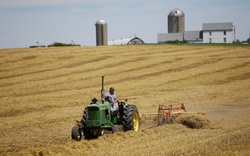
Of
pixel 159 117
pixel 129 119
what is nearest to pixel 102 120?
pixel 129 119

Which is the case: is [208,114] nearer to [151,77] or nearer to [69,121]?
[69,121]

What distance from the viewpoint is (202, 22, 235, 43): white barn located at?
104 metres

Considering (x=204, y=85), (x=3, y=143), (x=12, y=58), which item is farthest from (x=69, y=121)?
(x=12, y=58)

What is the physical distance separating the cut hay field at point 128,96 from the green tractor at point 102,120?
0.61 meters

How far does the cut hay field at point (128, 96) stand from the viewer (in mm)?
14148

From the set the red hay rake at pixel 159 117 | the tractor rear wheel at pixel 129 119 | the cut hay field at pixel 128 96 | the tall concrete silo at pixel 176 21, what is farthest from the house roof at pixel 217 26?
the tractor rear wheel at pixel 129 119

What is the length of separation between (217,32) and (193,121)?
289 ft

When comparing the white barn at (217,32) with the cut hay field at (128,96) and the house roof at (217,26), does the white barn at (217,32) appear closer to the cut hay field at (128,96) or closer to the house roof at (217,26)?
the house roof at (217,26)

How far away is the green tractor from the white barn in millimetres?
88383

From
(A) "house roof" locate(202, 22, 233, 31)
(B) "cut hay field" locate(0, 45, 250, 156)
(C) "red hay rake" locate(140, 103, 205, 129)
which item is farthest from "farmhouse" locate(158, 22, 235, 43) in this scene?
(C) "red hay rake" locate(140, 103, 205, 129)

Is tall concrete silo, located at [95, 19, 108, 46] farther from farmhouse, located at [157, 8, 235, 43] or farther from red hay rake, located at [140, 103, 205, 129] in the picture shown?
red hay rake, located at [140, 103, 205, 129]

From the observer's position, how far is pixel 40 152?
12758 mm

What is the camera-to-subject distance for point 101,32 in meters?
115

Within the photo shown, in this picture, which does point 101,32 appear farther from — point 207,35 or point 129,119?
point 129,119
